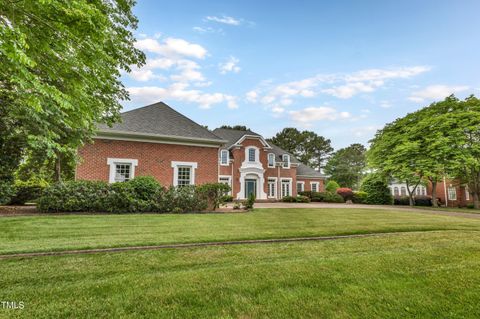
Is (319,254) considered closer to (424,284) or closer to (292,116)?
(424,284)

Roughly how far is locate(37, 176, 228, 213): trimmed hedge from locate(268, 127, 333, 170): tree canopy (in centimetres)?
4519

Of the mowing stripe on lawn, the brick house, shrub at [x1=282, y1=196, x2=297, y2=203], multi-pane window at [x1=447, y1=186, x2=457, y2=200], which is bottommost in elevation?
shrub at [x1=282, y1=196, x2=297, y2=203]

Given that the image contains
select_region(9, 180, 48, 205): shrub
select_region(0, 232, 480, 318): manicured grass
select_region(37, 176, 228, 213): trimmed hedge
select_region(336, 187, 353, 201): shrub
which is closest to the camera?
select_region(0, 232, 480, 318): manicured grass

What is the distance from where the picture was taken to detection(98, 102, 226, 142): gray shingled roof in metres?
14.6

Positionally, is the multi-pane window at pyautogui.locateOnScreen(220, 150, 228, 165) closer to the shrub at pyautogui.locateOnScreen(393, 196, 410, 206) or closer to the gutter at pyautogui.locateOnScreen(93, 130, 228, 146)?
the gutter at pyautogui.locateOnScreen(93, 130, 228, 146)

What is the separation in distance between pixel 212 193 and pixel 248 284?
956 cm

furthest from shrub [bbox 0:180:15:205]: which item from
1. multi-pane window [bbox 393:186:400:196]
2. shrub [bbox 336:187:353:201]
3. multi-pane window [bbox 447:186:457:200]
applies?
multi-pane window [bbox 393:186:400:196]

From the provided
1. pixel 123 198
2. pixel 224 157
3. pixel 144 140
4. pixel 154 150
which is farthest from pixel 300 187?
pixel 123 198

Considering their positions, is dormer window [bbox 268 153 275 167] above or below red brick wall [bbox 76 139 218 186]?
above

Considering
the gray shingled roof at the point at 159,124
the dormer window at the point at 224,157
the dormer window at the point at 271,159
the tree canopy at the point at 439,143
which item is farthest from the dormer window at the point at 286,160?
the gray shingled roof at the point at 159,124

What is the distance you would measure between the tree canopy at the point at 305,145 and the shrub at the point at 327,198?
2684cm

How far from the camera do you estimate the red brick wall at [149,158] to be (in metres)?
13.7

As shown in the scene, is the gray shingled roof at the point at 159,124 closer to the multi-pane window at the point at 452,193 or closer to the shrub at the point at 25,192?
the shrub at the point at 25,192

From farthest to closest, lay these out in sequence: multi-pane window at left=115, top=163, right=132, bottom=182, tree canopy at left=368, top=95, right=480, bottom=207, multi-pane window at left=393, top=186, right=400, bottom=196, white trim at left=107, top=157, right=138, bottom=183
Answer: multi-pane window at left=393, top=186, right=400, bottom=196 < tree canopy at left=368, top=95, right=480, bottom=207 < multi-pane window at left=115, top=163, right=132, bottom=182 < white trim at left=107, top=157, right=138, bottom=183
